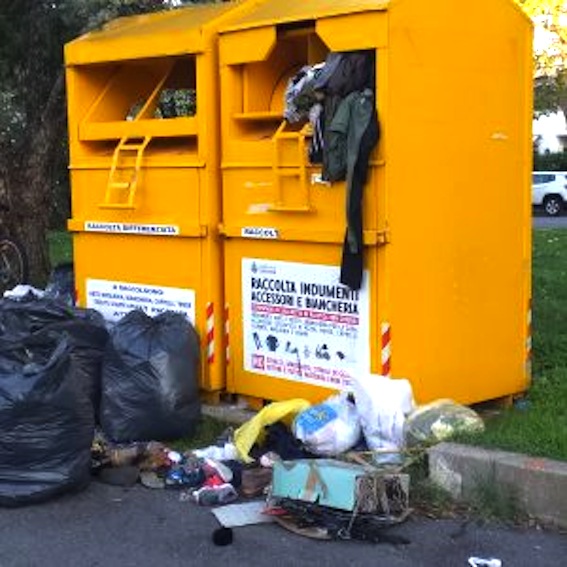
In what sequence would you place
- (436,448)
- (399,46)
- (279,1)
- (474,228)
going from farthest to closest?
(279,1) < (474,228) < (399,46) < (436,448)

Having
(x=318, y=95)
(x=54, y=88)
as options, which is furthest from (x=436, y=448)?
(x=54, y=88)

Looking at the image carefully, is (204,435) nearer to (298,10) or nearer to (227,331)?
(227,331)

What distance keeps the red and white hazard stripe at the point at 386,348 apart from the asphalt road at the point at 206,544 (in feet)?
3.48

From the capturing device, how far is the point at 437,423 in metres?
5.24

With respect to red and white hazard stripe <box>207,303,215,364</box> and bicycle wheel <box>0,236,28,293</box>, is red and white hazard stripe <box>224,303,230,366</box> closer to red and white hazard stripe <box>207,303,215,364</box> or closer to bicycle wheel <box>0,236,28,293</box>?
red and white hazard stripe <box>207,303,215,364</box>

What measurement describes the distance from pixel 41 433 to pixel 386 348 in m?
1.79

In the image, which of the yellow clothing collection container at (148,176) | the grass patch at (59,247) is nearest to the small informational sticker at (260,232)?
the yellow clothing collection container at (148,176)

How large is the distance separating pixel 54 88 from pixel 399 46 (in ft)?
15.9

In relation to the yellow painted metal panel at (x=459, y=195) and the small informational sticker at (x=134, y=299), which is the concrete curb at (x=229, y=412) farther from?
the yellow painted metal panel at (x=459, y=195)

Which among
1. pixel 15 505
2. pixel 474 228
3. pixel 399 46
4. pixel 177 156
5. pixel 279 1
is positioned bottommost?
pixel 15 505

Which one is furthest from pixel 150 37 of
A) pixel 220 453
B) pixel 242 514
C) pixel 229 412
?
pixel 242 514

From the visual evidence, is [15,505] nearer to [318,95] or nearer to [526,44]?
[318,95]

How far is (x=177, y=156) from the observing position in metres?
6.39

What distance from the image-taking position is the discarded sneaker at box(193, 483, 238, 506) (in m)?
4.92
